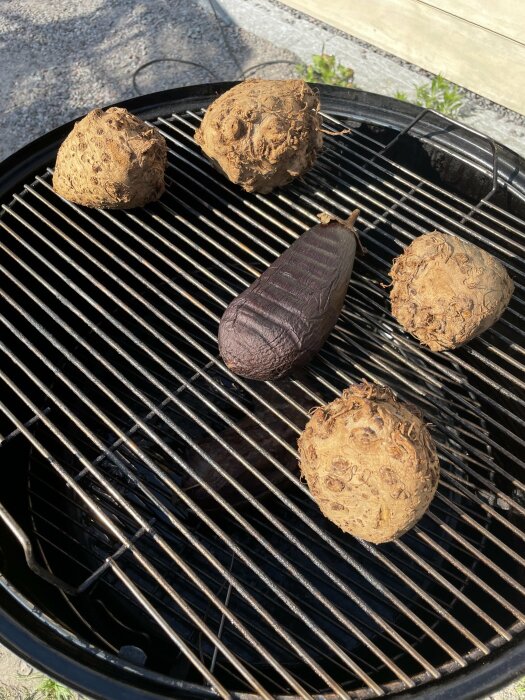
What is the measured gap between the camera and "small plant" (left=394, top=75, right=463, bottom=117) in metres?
3.98

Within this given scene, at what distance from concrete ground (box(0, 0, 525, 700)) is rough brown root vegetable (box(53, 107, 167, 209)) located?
236cm

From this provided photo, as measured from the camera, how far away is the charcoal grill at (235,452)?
5.65 ft

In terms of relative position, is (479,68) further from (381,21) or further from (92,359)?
(92,359)

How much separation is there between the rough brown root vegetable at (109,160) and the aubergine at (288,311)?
0.71 m

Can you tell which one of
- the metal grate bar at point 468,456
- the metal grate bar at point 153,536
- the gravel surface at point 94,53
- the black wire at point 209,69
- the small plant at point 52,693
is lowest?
the small plant at point 52,693

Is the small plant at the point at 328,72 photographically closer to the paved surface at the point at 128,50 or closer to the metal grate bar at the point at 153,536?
the paved surface at the point at 128,50

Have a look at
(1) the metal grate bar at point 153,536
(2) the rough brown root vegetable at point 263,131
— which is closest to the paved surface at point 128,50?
(2) the rough brown root vegetable at point 263,131

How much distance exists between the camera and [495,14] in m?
3.68

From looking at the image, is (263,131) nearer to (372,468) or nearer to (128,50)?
(372,468)

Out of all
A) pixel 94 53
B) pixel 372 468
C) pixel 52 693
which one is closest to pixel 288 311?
pixel 372 468

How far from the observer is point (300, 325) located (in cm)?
205

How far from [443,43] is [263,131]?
104 inches

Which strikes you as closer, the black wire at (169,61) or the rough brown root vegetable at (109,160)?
the rough brown root vegetable at (109,160)

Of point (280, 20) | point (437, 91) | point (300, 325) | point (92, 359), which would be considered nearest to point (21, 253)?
point (92, 359)
